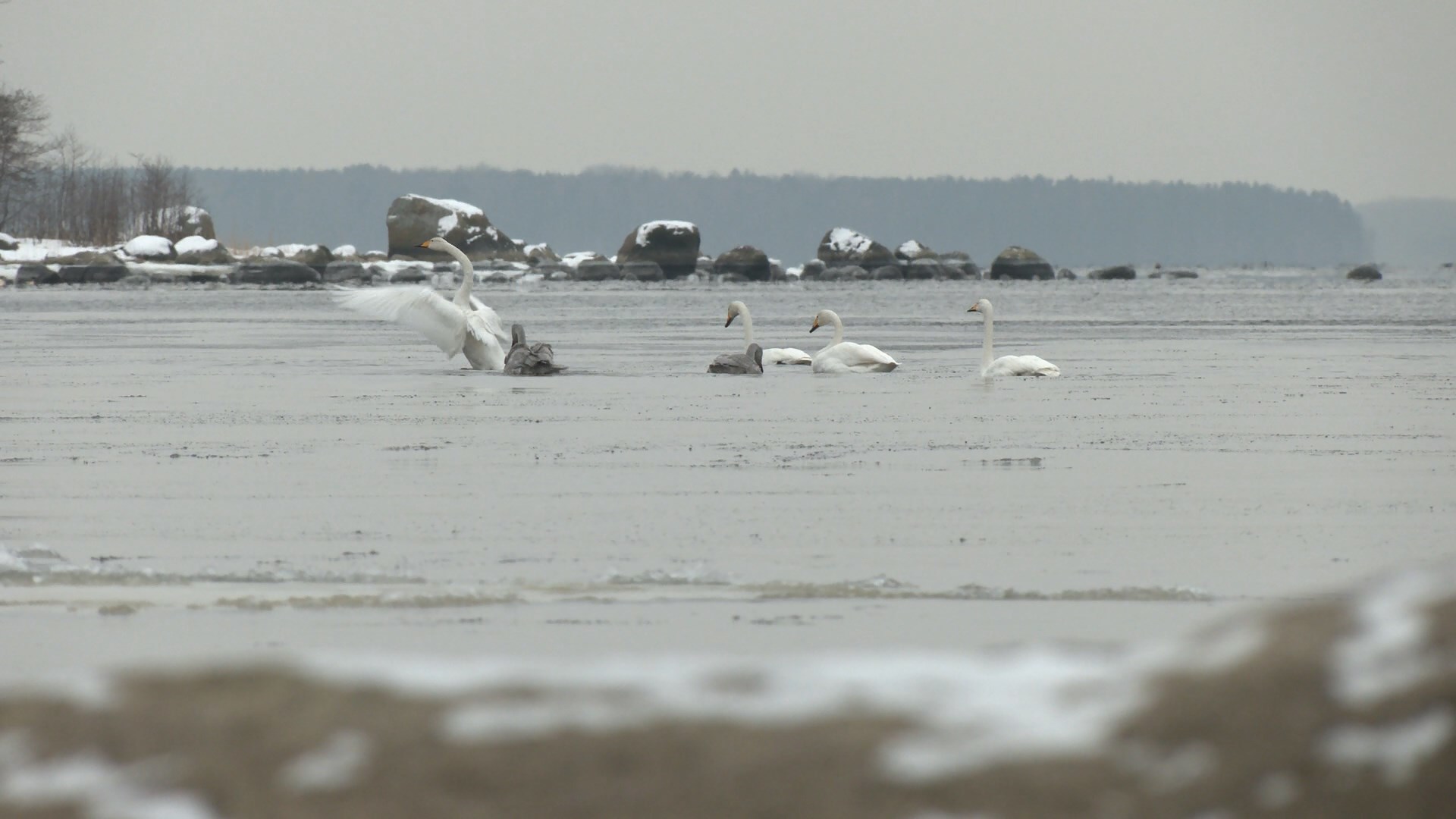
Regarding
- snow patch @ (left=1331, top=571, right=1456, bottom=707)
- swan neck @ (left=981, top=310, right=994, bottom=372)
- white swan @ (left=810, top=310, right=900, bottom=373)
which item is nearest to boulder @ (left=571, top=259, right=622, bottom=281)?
white swan @ (left=810, top=310, right=900, bottom=373)

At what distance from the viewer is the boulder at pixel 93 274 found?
68.4 meters

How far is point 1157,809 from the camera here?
2.20 metres

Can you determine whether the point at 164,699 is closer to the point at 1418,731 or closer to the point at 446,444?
the point at 1418,731

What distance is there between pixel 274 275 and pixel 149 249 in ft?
47.6

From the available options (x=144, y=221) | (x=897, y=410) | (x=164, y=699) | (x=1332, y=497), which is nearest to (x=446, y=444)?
(x=897, y=410)

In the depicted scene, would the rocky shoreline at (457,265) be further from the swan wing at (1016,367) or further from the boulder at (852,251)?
the swan wing at (1016,367)

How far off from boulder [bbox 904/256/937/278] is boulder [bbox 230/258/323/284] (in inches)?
1762

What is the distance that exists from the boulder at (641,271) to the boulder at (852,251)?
61.0 feet

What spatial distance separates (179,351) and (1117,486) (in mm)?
18224

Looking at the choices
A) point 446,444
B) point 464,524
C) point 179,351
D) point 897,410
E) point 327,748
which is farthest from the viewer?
point 179,351

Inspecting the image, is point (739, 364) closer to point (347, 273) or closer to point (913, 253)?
point (347, 273)

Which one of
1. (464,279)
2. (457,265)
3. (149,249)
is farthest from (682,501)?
(457,265)

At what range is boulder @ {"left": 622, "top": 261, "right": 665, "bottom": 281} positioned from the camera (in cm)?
9500

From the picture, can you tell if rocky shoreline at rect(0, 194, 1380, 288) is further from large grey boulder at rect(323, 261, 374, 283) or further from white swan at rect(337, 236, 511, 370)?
white swan at rect(337, 236, 511, 370)
